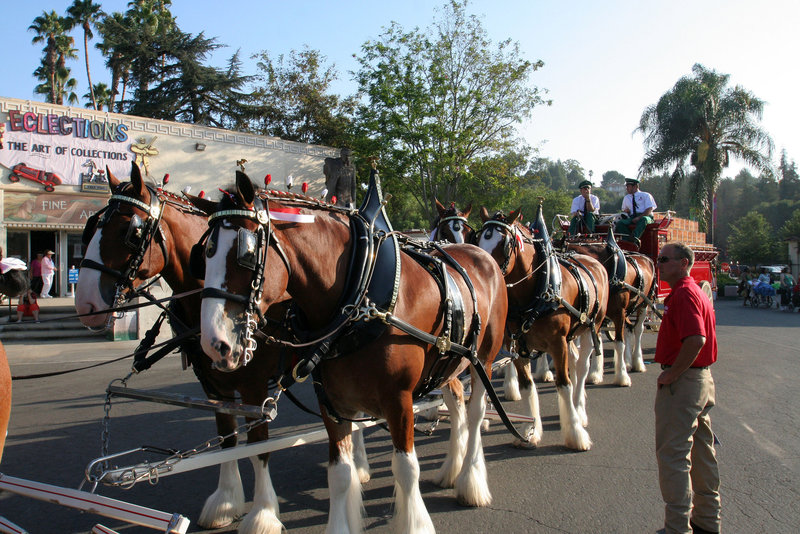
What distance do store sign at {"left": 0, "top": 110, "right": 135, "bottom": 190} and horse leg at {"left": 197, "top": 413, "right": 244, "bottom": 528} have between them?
16563 mm

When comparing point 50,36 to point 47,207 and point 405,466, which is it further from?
point 405,466

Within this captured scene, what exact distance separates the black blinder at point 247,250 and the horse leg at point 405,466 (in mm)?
1090

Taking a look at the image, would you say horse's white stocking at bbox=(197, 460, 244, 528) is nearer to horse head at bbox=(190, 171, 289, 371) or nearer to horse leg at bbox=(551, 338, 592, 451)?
horse head at bbox=(190, 171, 289, 371)

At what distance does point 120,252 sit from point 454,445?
2.93 m

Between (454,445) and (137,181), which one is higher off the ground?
(137,181)

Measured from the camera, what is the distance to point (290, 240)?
8.87 ft

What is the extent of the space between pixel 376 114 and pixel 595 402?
640 inches

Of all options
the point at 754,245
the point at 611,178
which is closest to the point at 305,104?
the point at 754,245

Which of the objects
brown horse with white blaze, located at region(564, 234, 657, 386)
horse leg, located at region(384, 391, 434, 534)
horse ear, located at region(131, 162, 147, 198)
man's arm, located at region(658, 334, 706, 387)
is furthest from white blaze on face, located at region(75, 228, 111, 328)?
brown horse with white blaze, located at region(564, 234, 657, 386)

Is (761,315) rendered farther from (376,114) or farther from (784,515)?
(784,515)

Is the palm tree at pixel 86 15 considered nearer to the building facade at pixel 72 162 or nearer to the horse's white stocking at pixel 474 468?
the building facade at pixel 72 162

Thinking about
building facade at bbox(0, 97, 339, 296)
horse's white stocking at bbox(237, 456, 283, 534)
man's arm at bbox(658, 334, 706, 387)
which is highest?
building facade at bbox(0, 97, 339, 296)

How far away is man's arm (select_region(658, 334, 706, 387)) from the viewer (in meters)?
3.23

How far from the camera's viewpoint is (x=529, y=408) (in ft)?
17.7
